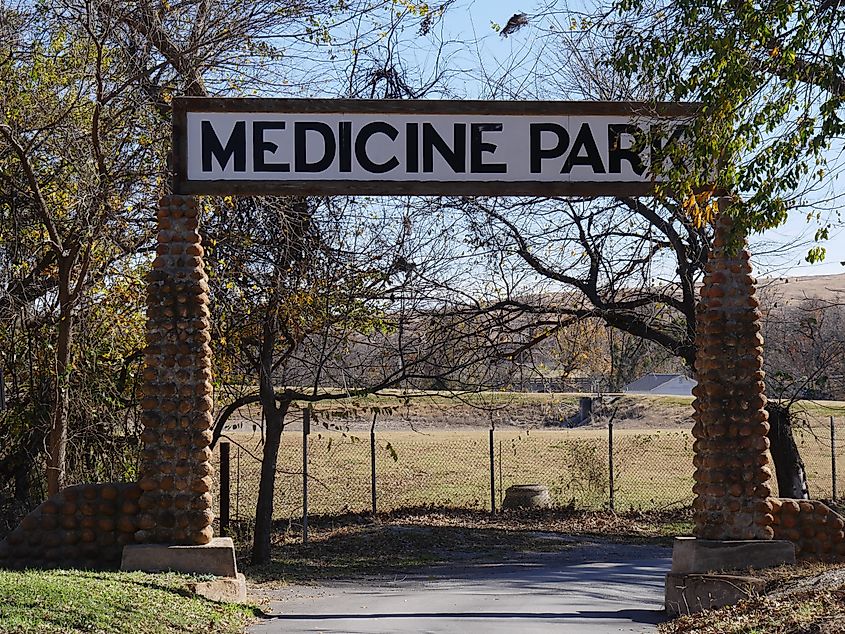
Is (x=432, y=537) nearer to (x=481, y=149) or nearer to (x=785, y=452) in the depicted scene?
(x=785, y=452)

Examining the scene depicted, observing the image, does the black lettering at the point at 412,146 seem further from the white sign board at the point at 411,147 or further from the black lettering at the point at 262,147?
the black lettering at the point at 262,147

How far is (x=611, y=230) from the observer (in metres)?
15.8

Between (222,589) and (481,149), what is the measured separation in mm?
4956

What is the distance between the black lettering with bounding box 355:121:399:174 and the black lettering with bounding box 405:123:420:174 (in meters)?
0.11

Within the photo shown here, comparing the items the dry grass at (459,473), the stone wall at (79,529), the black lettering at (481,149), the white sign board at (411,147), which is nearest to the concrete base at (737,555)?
the white sign board at (411,147)

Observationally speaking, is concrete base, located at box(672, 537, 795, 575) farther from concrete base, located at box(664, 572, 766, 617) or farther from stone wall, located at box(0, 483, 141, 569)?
stone wall, located at box(0, 483, 141, 569)

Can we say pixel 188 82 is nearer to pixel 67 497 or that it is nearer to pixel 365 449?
pixel 67 497

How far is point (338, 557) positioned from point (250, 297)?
4.56 m

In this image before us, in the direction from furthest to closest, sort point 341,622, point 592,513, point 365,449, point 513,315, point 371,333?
point 365,449 → point 592,513 → point 513,315 → point 371,333 → point 341,622

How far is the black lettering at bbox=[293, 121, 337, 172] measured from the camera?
34.1 feet

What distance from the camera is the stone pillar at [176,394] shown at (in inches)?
395

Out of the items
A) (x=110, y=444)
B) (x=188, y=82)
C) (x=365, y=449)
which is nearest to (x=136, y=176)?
(x=188, y=82)

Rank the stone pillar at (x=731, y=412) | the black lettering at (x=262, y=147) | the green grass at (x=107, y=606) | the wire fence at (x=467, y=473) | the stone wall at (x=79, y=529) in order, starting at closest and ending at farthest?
the green grass at (x=107, y=606), the stone wall at (x=79, y=529), the stone pillar at (x=731, y=412), the black lettering at (x=262, y=147), the wire fence at (x=467, y=473)

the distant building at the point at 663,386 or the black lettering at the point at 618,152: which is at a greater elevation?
the black lettering at the point at 618,152
